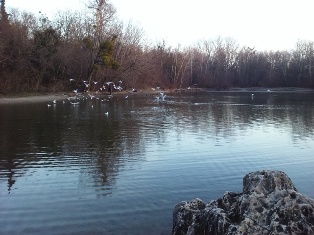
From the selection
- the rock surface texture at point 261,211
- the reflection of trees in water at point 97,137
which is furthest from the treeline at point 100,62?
the rock surface texture at point 261,211

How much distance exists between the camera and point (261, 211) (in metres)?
3.84

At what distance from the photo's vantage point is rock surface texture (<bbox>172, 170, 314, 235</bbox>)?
11.9 ft

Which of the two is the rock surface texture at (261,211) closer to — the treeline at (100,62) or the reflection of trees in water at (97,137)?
the reflection of trees in water at (97,137)

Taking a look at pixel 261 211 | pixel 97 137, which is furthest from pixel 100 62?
pixel 261 211

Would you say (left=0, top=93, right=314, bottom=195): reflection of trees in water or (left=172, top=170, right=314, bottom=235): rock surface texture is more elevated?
(left=172, top=170, right=314, bottom=235): rock surface texture

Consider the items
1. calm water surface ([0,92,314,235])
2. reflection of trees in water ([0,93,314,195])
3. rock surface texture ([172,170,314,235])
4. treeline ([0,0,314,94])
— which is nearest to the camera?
rock surface texture ([172,170,314,235])

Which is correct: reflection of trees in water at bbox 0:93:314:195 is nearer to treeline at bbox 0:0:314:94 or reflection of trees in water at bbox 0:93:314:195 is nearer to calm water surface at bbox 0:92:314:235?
calm water surface at bbox 0:92:314:235

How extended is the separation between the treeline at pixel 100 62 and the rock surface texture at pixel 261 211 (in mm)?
41989

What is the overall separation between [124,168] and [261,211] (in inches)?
293

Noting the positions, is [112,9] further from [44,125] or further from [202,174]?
[202,174]

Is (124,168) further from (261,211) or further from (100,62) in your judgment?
(100,62)

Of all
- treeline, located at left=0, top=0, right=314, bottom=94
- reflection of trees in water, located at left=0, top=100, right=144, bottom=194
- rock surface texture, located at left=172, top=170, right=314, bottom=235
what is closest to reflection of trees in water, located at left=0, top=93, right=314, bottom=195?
reflection of trees in water, located at left=0, top=100, right=144, bottom=194

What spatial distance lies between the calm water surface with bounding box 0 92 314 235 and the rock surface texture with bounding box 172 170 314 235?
2.28 m

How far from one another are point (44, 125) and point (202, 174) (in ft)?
40.6
